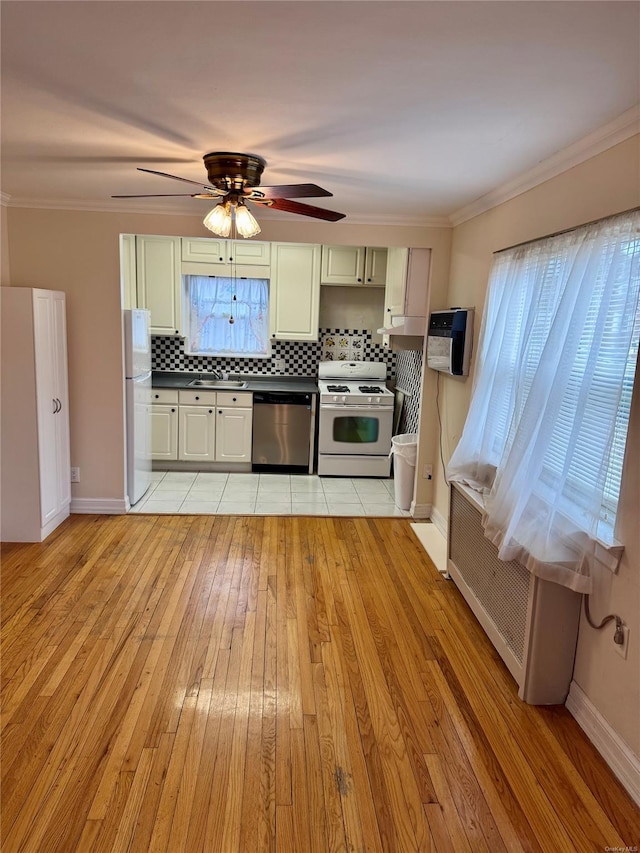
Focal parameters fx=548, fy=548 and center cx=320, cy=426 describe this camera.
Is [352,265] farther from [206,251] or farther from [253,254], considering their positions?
[206,251]

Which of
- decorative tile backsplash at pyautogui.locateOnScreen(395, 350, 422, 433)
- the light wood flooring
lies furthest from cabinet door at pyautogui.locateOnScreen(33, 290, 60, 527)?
decorative tile backsplash at pyautogui.locateOnScreen(395, 350, 422, 433)

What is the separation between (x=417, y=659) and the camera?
262 cm

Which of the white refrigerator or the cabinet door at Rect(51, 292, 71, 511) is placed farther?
the white refrigerator

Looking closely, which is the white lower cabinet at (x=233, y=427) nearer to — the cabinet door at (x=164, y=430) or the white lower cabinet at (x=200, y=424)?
the white lower cabinet at (x=200, y=424)

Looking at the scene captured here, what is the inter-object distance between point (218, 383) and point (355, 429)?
151 centimetres

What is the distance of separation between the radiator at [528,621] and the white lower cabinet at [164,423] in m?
3.44

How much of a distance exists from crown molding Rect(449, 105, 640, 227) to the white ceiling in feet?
0.12

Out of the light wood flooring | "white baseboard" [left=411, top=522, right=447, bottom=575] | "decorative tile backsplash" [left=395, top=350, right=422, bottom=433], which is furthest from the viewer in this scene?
"decorative tile backsplash" [left=395, top=350, right=422, bottom=433]

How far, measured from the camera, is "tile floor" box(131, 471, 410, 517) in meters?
4.58

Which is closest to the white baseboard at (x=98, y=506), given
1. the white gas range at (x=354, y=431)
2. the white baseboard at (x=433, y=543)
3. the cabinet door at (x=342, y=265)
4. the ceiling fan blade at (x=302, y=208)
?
Result: the white gas range at (x=354, y=431)

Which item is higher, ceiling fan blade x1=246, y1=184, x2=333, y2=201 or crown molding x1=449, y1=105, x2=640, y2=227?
crown molding x1=449, y1=105, x2=640, y2=227

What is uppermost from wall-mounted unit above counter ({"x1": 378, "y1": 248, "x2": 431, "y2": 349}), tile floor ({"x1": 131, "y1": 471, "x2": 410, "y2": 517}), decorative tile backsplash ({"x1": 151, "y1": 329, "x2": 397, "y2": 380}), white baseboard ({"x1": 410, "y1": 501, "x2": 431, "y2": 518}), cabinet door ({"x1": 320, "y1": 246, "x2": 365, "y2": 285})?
cabinet door ({"x1": 320, "y1": 246, "x2": 365, "y2": 285})

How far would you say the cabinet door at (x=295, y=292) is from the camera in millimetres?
5535

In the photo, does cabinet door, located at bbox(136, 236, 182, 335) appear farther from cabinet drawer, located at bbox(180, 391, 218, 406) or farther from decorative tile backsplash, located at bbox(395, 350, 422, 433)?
decorative tile backsplash, located at bbox(395, 350, 422, 433)
